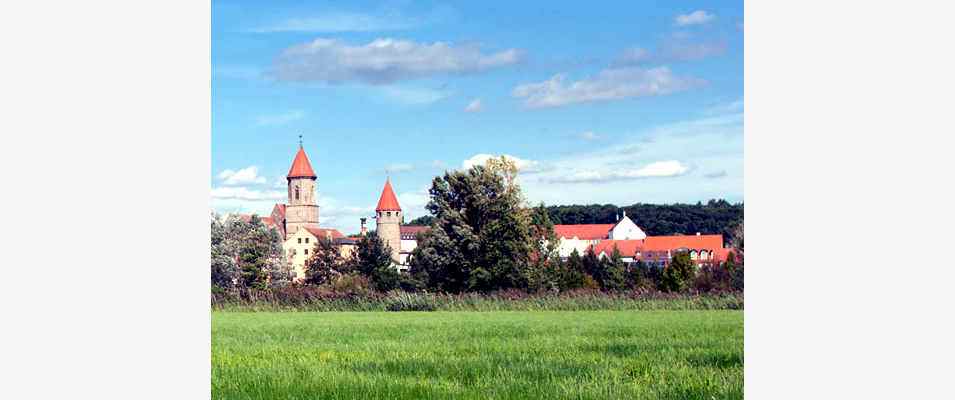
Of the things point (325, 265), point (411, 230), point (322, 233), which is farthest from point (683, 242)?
point (325, 265)

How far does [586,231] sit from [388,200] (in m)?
2.22

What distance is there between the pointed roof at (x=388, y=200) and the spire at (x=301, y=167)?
72 centimetres

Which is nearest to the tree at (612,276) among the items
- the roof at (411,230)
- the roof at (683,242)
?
the roof at (683,242)

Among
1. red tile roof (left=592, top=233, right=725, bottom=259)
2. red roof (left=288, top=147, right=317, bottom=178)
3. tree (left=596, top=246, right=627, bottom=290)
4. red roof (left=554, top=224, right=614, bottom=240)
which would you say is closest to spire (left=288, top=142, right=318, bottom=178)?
red roof (left=288, top=147, right=317, bottom=178)

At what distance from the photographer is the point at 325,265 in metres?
22.1

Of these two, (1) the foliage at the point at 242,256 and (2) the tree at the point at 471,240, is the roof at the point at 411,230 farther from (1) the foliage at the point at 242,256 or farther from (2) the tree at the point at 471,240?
(1) the foliage at the point at 242,256

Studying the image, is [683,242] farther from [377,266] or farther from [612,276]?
[377,266]

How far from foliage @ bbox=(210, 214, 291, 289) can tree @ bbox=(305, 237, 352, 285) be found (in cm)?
101
